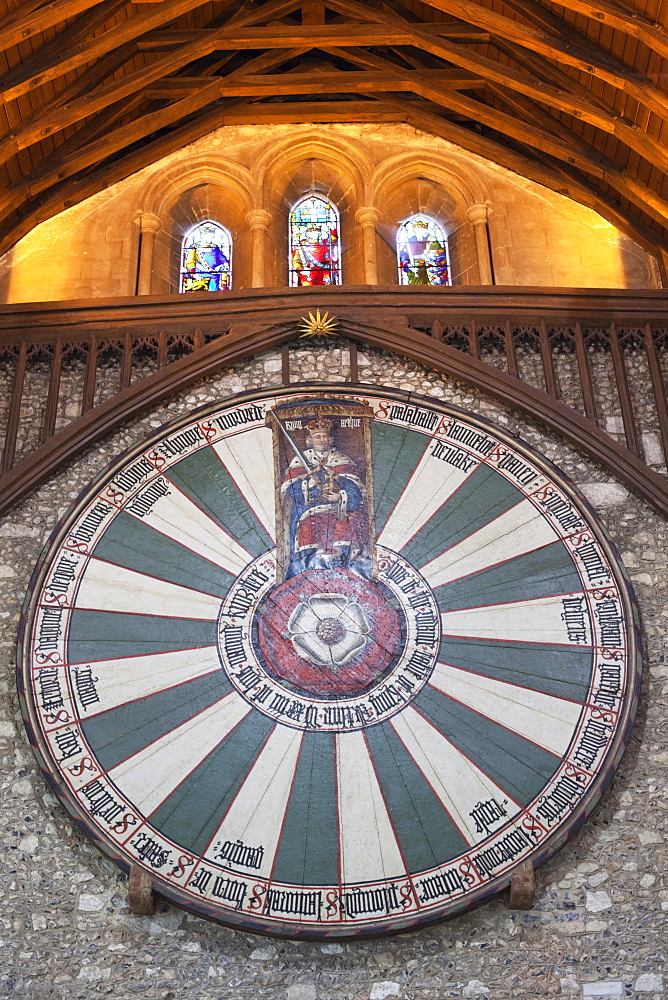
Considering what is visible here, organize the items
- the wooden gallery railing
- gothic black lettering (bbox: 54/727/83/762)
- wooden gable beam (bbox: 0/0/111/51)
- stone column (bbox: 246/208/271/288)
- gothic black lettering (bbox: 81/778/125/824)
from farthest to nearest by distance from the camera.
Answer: stone column (bbox: 246/208/271/288)
the wooden gallery railing
wooden gable beam (bbox: 0/0/111/51)
gothic black lettering (bbox: 54/727/83/762)
gothic black lettering (bbox: 81/778/125/824)

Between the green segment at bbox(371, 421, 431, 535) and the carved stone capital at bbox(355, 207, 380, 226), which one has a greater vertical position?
the carved stone capital at bbox(355, 207, 380, 226)

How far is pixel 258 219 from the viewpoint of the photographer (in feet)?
26.8

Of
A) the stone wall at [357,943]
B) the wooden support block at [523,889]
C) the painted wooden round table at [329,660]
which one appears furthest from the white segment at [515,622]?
the wooden support block at [523,889]

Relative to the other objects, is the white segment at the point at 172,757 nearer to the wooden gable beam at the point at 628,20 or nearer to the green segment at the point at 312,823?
the green segment at the point at 312,823

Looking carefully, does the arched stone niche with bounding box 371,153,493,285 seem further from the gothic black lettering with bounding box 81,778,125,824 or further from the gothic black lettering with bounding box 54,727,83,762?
the gothic black lettering with bounding box 81,778,125,824

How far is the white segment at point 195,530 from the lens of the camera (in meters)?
6.83

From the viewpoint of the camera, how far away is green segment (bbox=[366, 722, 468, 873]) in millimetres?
6051

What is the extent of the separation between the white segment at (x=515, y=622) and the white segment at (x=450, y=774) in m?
0.53

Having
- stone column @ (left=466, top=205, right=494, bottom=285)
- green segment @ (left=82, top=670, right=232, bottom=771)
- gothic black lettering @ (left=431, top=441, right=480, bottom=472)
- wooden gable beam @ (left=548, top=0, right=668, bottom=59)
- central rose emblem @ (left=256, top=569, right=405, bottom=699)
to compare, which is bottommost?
green segment @ (left=82, top=670, right=232, bottom=771)

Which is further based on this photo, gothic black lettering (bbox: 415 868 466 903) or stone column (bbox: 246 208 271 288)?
stone column (bbox: 246 208 271 288)

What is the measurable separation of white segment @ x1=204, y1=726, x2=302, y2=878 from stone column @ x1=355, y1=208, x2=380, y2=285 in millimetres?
2972

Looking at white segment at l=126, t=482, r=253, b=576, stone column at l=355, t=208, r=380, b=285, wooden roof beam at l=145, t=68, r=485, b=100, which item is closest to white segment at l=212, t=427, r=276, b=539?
white segment at l=126, t=482, r=253, b=576

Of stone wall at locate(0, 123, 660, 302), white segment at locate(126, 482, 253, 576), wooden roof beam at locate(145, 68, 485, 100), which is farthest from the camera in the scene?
wooden roof beam at locate(145, 68, 485, 100)

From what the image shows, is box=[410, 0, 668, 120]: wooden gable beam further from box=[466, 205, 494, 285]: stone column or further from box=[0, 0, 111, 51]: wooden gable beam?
box=[0, 0, 111, 51]: wooden gable beam
